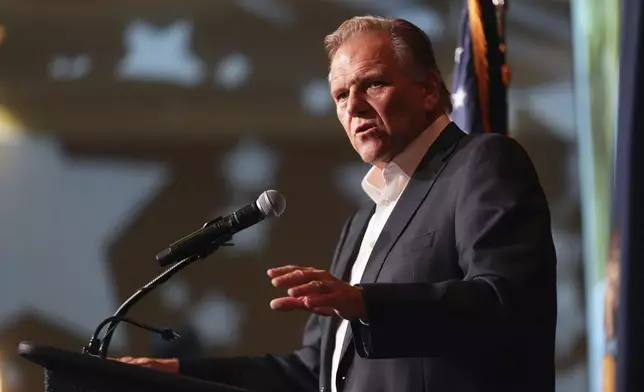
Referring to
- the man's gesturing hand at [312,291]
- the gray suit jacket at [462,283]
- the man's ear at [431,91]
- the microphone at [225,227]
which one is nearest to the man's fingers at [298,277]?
the man's gesturing hand at [312,291]

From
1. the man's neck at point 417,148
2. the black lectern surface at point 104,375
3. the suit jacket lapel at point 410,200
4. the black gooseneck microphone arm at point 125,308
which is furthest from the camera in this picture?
the man's neck at point 417,148

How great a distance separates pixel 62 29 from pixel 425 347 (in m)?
3.34

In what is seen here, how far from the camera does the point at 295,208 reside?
4082 millimetres

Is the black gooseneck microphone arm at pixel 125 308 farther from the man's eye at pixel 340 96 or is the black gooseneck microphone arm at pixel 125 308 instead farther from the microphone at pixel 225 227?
the man's eye at pixel 340 96

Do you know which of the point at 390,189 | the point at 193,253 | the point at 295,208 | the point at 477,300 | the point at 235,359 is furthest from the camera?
the point at 295,208

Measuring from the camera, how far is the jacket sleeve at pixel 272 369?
1.95 m

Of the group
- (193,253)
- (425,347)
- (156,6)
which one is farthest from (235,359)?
(156,6)

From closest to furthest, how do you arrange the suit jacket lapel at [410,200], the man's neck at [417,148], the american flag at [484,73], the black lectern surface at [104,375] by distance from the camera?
1. the black lectern surface at [104,375]
2. the suit jacket lapel at [410,200]
3. the man's neck at [417,148]
4. the american flag at [484,73]

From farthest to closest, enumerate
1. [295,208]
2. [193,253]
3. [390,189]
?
[295,208], [390,189], [193,253]

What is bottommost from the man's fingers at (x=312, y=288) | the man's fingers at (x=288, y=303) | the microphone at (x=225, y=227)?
the man's fingers at (x=288, y=303)

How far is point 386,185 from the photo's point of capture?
1.81 metres

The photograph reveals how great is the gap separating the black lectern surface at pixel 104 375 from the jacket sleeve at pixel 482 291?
1.07ft

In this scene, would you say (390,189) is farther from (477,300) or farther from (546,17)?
(546,17)

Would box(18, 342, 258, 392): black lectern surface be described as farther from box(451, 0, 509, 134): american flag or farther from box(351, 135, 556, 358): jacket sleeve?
box(451, 0, 509, 134): american flag
